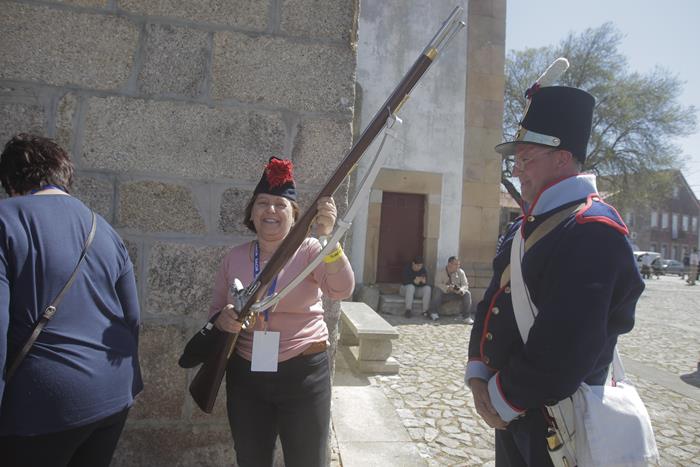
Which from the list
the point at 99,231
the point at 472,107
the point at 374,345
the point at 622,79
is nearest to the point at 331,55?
the point at 99,231

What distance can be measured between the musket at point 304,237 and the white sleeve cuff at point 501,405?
75cm

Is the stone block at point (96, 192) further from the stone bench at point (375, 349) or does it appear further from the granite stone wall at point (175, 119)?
the stone bench at point (375, 349)

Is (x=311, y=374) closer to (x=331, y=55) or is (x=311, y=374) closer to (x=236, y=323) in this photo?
(x=236, y=323)

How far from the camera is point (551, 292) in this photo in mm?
1407

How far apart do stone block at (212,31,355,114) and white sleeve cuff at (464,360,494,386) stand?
159 cm

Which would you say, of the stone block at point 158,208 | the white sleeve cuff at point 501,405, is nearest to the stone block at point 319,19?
the stone block at point 158,208

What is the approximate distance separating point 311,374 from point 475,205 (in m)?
9.26

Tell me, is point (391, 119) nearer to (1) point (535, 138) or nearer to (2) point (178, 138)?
(1) point (535, 138)

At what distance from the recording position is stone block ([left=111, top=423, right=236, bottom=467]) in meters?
2.48

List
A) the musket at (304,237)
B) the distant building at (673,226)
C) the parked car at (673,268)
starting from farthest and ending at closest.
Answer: the distant building at (673,226) < the parked car at (673,268) < the musket at (304,237)

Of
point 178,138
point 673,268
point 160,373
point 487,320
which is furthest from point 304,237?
point 673,268

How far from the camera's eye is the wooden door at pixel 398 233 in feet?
35.5

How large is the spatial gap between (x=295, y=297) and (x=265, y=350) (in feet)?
0.81

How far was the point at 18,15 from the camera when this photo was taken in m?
2.34
